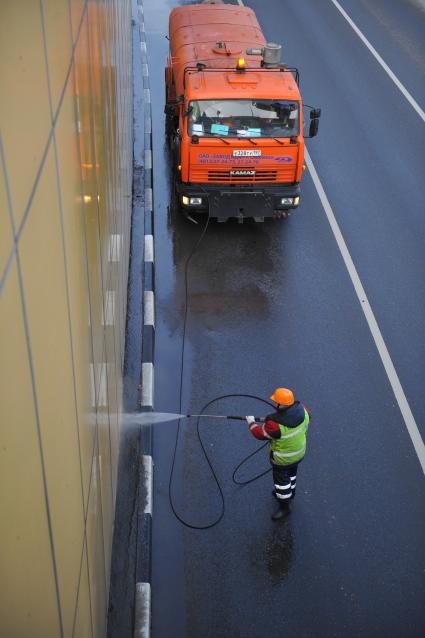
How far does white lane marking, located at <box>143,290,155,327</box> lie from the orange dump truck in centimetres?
195

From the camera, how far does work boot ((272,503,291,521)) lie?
8.53 m

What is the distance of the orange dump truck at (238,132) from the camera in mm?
12477

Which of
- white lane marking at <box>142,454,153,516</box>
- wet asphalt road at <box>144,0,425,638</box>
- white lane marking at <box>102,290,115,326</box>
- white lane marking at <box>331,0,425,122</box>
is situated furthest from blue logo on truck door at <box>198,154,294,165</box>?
white lane marking at <box>331,0,425,122</box>

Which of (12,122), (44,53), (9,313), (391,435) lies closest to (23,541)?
(9,313)

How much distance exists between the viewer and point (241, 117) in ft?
40.9

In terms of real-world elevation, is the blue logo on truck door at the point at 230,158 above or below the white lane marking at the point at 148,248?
above

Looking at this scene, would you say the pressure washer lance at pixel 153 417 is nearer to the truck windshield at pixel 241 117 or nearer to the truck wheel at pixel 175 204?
the truck windshield at pixel 241 117

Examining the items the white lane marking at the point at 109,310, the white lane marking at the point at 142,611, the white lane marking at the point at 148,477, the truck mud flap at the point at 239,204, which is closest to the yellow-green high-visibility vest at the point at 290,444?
the white lane marking at the point at 148,477

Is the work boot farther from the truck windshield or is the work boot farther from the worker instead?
the truck windshield

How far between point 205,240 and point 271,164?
5.69 ft

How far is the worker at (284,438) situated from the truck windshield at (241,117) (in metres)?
5.76

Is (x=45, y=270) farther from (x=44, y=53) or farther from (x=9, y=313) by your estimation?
(x=44, y=53)

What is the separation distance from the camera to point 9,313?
280 centimetres

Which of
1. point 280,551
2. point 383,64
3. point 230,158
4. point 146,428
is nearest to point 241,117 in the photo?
Result: point 230,158
